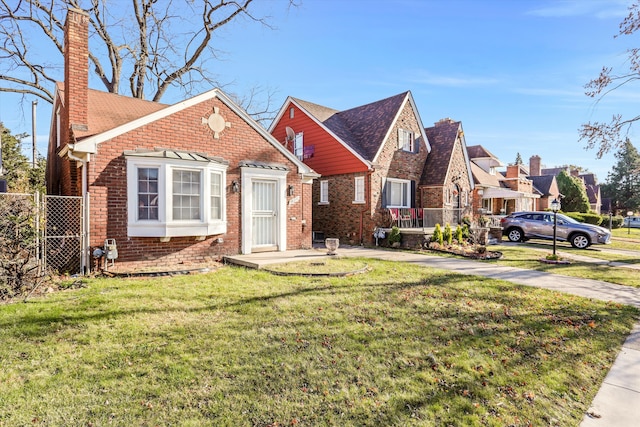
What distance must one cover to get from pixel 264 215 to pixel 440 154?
11.6m

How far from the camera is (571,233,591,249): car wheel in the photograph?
53.7 ft

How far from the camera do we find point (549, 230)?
57.4 ft

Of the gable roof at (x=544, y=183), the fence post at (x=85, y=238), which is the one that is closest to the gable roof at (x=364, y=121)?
the fence post at (x=85, y=238)

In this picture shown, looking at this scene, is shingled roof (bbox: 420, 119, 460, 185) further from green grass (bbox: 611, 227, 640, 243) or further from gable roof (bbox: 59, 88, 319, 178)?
green grass (bbox: 611, 227, 640, 243)

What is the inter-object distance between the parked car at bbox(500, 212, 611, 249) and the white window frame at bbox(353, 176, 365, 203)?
31.2 ft

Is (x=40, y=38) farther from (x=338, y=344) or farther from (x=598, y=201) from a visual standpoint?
(x=598, y=201)

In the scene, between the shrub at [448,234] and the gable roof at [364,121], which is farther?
the gable roof at [364,121]

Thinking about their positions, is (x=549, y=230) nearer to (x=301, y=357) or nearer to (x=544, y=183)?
(x=301, y=357)

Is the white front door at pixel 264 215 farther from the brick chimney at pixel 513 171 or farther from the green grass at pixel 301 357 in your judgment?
the brick chimney at pixel 513 171

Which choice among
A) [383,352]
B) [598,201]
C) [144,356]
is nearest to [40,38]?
[144,356]

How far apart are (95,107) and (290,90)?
10.9m

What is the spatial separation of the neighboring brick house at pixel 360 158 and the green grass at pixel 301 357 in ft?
30.3

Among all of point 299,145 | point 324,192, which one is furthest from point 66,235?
point 299,145

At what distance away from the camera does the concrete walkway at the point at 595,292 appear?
3109 millimetres
